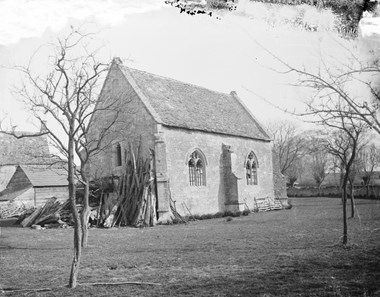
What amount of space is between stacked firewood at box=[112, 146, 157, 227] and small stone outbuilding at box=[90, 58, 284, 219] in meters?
0.51

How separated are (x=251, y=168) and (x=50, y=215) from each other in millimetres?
15139

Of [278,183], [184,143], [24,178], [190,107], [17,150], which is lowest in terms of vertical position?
[278,183]

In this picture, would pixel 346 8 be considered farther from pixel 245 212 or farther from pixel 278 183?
pixel 278 183

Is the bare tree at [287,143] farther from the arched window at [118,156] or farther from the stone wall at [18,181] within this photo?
the stone wall at [18,181]

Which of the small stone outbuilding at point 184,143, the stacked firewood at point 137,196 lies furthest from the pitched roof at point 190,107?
the stacked firewood at point 137,196

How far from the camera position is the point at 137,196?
66.5ft

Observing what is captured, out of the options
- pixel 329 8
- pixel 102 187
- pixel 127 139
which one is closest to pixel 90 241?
pixel 102 187

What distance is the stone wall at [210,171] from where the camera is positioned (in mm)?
21750

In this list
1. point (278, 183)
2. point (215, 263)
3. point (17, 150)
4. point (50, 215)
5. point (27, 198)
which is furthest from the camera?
point (17, 150)

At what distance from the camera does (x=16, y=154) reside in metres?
37.2

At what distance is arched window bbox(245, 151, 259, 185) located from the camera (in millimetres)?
28031

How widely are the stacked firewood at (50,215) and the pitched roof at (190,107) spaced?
7642 millimetres

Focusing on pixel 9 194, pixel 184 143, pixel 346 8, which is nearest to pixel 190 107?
pixel 184 143

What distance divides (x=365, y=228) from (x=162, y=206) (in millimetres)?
10498
